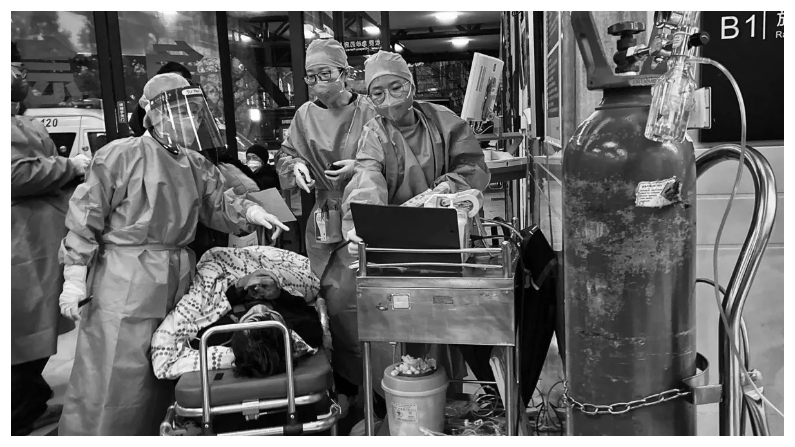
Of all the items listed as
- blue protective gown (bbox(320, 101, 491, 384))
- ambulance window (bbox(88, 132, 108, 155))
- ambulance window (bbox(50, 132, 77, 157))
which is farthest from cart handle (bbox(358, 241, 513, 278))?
ambulance window (bbox(50, 132, 77, 157))

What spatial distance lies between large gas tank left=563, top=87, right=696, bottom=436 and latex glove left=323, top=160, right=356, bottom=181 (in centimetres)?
138

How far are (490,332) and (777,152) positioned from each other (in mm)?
951

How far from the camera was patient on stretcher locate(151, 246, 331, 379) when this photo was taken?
6.93 feet

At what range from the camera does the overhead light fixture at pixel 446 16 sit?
8805 millimetres

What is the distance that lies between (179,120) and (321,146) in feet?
2.57

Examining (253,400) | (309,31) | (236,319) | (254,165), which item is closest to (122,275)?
(236,319)

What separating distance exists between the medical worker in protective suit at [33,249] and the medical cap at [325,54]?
45.6 inches

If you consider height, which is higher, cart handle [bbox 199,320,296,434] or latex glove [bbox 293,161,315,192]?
latex glove [bbox 293,161,315,192]

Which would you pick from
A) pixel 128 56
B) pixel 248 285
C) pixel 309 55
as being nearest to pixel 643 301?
pixel 248 285

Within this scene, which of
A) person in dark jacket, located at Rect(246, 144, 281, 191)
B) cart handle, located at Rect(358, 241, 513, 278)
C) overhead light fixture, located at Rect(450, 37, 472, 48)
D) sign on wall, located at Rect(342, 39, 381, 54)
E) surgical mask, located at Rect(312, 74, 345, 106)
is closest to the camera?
cart handle, located at Rect(358, 241, 513, 278)

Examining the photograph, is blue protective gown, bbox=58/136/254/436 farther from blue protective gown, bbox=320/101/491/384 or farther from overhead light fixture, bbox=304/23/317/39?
overhead light fixture, bbox=304/23/317/39

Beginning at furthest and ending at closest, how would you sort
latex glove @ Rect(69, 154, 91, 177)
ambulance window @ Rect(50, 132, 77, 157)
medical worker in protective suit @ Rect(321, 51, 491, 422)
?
ambulance window @ Rect(50, 132, 77, 157)
latex glove @ Rect(69, 154, 91, 177)
medical worker in protective suit @ Rect(321, 51, 491, 422)

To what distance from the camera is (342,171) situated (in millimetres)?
2701

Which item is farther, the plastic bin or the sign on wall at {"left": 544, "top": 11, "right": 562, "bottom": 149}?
the sign on wall at {"left": 544, "top": 11, "right": 562, "bottom": 149}
